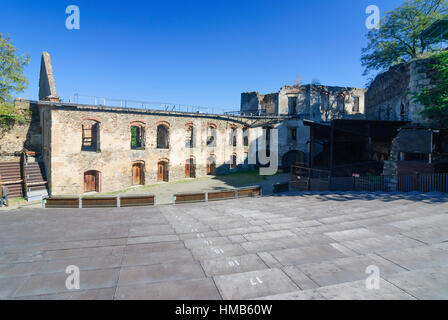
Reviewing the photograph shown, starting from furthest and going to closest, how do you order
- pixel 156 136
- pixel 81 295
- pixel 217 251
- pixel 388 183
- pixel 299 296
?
pixel 156 136, pixel 388 183, pixel 217 251, pixel 81 295, pixel 299 296

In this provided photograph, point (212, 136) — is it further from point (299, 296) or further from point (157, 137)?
point (299, 296)

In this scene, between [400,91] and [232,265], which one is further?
[400,91]

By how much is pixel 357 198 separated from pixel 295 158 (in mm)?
17774

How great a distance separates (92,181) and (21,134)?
25.3 ft

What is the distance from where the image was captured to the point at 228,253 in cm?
479

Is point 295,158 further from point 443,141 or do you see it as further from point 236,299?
point 236,299

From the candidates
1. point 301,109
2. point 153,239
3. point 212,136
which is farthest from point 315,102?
point 153,239

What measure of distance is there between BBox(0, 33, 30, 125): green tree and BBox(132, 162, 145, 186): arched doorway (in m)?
10.0

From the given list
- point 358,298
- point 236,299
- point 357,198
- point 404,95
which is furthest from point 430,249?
point 404,95

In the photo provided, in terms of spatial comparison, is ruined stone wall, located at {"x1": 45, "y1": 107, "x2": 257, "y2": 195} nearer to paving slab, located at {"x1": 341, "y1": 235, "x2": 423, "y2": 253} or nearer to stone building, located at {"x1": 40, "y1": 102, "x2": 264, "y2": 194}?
stone building, located at {"x1": 40, "y1": 102, "x2": 264, "y2": 194}

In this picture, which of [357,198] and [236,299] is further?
[357,198]

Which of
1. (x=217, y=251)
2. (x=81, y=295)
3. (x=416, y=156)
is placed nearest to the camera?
(x=81, y=295)
